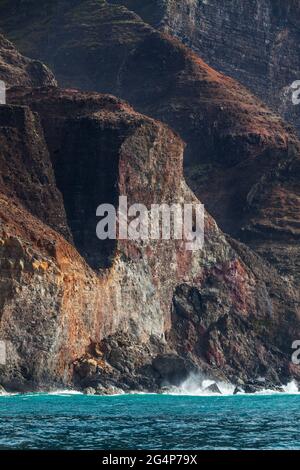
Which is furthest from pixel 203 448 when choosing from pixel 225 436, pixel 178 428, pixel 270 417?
pixel 270 417

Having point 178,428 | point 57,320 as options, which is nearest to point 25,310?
point 57,320

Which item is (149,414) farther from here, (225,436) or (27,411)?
(225,436)
